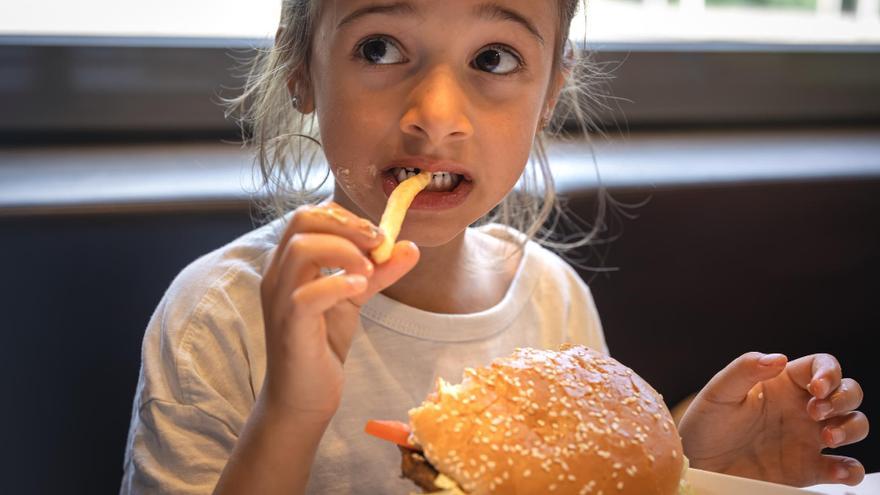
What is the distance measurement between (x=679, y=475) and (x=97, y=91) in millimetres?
1420

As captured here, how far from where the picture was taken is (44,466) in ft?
5.08

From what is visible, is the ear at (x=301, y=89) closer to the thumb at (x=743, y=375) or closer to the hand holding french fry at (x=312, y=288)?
the hand holding french fry at (x=312, y=288)

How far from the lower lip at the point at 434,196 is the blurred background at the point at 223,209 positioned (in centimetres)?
46

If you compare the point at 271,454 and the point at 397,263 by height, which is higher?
the point at 397,263

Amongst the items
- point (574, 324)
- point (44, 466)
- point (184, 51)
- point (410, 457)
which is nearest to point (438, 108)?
point (410, 457)

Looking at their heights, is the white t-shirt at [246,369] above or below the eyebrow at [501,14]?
below

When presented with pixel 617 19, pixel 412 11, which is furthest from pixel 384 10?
pixel 617 19

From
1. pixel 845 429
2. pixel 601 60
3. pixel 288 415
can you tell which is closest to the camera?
pixel 288 415

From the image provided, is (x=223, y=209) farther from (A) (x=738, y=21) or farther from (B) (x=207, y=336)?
(A) (x=738, y=21)

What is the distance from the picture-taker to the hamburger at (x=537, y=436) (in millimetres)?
866

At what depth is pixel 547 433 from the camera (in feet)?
2.95

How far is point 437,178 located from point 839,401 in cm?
51

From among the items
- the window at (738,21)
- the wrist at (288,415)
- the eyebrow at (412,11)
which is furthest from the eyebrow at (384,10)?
the window at (738,21)

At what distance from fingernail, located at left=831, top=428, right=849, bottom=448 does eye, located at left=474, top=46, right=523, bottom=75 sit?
54 cm
